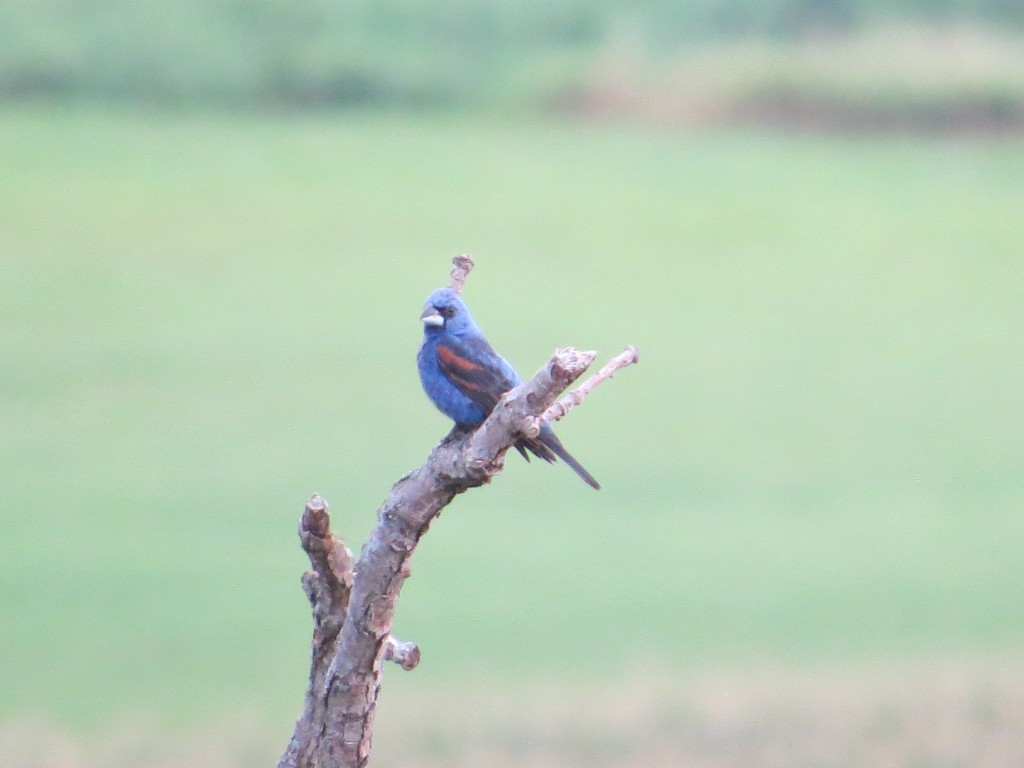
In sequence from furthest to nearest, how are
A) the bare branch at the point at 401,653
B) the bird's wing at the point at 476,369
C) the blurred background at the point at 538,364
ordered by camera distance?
the blurred background at the point at 538,364, the bird's wing at the point at 476,369, the bare branch at the point at 401,653

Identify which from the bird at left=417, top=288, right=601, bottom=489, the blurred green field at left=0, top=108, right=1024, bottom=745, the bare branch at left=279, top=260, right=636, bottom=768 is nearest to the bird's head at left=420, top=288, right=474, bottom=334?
the bird at left=417, top=288, right=601, bottom=489

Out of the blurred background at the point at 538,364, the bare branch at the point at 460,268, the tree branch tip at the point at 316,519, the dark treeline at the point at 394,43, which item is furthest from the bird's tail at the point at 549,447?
the dark treeline at the point at 394,43

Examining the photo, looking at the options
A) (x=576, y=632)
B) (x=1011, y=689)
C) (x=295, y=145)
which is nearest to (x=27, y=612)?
(x=576, y=632)

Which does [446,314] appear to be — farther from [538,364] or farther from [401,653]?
[538,364]

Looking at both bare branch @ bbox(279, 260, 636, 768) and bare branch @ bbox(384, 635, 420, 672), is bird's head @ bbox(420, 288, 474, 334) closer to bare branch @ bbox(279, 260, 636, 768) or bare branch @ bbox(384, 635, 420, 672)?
bare branch @ bbox(279, 260, 636, 768)

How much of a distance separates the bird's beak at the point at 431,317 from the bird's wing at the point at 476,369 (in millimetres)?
60

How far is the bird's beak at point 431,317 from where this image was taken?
3395 mm

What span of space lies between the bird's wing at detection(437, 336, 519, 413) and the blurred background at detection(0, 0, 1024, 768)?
8.02 ft

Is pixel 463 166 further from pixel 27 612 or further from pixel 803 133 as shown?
pixel 27 612

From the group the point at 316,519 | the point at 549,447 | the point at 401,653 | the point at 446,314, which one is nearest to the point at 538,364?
the point at 446,314

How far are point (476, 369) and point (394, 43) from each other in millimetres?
3811

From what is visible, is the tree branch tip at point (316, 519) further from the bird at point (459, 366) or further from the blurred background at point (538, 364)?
the blurred background at point (538, 364)

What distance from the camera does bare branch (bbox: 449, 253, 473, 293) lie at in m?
2.98

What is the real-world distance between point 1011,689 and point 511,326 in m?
2.83
